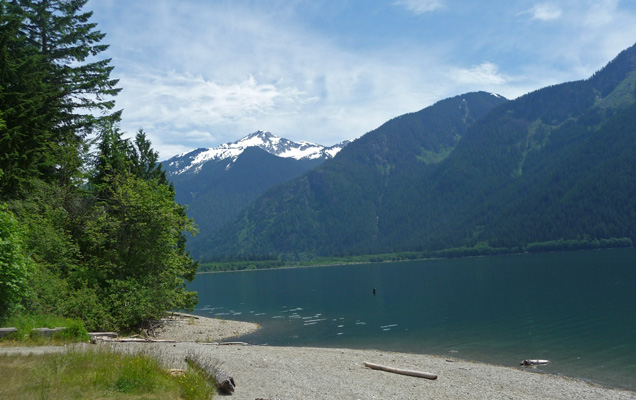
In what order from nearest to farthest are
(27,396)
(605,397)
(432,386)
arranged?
(27,396)
(432,386)
(605,397)

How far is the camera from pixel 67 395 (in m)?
11.1

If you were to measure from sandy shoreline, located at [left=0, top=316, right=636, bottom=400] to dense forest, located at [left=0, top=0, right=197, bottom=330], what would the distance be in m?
10.9

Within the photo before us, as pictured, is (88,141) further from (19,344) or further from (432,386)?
(432,386)

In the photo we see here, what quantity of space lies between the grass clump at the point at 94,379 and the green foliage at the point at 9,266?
28.6 ft

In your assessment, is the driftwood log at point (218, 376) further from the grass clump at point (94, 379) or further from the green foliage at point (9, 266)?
the green foliage at point (9, 266)

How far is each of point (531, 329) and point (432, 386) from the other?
2950 centimetres

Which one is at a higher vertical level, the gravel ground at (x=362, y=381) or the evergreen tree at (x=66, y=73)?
the evergreen tree at (x=66, y=73)

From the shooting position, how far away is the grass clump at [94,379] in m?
11.4

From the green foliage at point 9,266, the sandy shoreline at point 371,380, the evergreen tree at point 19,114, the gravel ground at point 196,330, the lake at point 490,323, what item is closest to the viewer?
the sandy shoreline at point 371,380

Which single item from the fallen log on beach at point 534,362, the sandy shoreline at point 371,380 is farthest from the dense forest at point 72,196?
the fallen log on beach at point 534,362

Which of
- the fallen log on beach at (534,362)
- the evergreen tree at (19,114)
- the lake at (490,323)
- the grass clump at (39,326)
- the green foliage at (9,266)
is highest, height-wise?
the evergreen tree at (19,114)

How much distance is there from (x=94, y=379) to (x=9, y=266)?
13431 mm

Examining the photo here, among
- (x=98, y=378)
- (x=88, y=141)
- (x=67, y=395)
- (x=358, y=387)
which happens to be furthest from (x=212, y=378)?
(x=88, y=141)

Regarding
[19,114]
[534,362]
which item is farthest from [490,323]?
[19,114]
